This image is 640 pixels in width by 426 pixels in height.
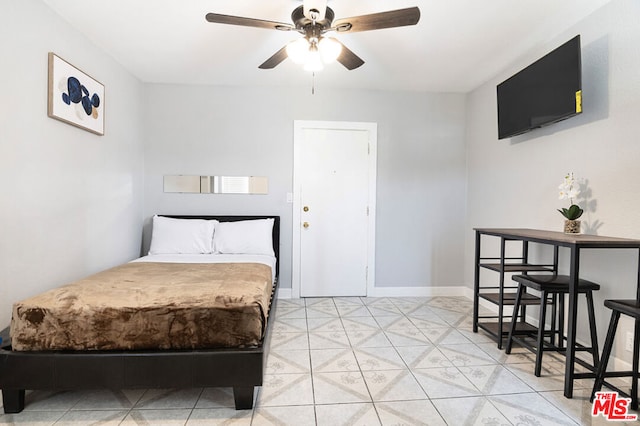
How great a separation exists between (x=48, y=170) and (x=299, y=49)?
6.37ft

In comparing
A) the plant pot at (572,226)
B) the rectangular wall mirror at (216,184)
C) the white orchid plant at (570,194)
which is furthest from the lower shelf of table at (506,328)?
the rectangular wall mirror at (216,184)

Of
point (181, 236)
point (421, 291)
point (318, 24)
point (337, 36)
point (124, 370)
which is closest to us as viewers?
point (124, 370)

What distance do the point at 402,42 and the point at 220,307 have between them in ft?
8.14

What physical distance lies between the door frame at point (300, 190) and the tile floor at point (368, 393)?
1.16 metres

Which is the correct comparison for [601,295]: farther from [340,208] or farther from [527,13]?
[340,208]

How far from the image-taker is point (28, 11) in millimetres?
2121

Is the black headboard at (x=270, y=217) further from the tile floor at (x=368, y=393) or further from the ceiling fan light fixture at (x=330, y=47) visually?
the ceiling fan light fixture at (x=330, y=47)

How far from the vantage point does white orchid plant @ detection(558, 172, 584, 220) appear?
2.23 metres

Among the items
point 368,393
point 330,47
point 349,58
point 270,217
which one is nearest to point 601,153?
point 349,58

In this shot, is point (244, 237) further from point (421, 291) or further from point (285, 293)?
point (421, 291)

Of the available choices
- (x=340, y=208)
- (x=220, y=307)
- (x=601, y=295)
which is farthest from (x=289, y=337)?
(x=601, y=295)

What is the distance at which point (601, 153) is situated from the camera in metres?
2.20

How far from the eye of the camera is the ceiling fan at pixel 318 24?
1.86 meters

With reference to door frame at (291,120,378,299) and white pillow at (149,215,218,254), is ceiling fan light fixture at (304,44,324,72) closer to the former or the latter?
door frame at (291,120,378,299)
